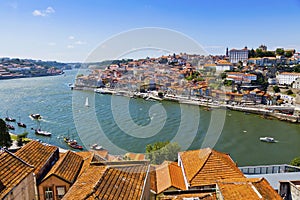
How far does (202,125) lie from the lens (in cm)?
995

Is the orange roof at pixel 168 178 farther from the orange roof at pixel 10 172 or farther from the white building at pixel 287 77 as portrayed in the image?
the white building at pixel 287 77

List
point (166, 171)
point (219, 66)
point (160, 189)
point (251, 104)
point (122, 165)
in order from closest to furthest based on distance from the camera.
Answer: point (122, 165) → point (160, 189) → point (166, 171) → point (251, 104) → point (219, 66)

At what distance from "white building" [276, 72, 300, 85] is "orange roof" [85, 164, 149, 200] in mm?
19538

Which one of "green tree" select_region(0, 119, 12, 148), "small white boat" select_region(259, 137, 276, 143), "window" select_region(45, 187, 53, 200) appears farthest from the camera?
"small white boat" select_region(259, 137, 276, 143)

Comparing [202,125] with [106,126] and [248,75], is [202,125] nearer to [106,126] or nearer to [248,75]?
[106,126]

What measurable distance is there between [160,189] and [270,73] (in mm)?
20489

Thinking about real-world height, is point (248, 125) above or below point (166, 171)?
below

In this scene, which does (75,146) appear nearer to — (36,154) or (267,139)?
(36,154)

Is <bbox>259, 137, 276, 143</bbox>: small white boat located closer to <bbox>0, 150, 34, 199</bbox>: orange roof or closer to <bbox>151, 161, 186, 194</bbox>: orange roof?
<bbox>151, 161, 186, 194</bbox>: orange roof

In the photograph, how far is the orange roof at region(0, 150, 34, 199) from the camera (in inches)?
67.9

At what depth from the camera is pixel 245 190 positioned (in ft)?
6.78

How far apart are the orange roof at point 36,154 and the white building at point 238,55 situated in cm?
2636

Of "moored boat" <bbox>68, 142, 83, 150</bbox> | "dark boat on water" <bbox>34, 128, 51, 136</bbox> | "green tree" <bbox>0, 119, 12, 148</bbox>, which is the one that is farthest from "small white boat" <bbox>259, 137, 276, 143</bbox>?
"green tree" <bbox>0, 119, 12, 148</bbox>

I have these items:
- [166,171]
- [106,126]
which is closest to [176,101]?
[106,126]
